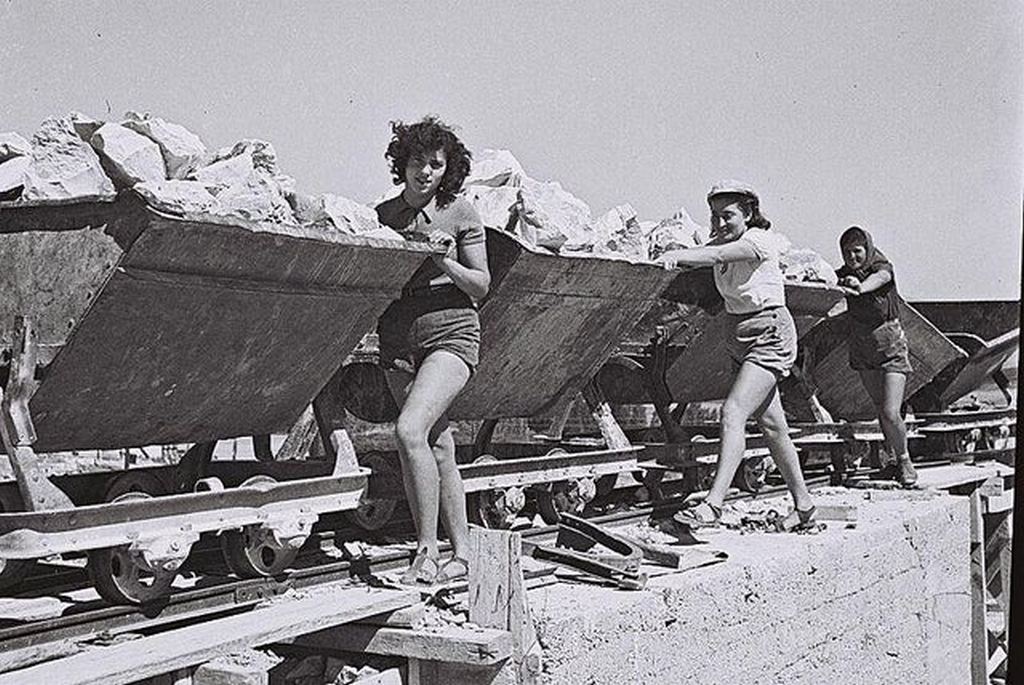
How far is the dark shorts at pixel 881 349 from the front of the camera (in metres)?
9.09

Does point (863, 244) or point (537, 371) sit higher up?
point (863, 244)

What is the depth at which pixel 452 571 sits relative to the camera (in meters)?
4.92

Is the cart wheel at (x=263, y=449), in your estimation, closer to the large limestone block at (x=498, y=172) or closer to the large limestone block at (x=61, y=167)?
the large limestone block at (x=498, y=172)

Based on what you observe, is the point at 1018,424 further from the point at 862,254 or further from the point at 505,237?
the point at 862,254

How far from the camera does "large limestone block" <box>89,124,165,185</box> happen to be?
450 cm

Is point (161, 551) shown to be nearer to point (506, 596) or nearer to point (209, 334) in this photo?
point (209, 334)

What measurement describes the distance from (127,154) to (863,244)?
18.2ft

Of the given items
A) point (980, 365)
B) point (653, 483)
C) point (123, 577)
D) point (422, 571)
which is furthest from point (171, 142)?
point (980, 365)

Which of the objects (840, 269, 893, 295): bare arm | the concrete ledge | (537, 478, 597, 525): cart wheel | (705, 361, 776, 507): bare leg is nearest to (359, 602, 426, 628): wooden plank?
the concrete ledge

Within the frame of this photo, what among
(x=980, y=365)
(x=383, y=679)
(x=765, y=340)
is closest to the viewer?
(x=383, y=679)

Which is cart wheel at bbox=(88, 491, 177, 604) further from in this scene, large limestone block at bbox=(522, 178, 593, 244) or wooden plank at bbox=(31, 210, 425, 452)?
large limestone block at bbox=(522, 178, 593, 244)

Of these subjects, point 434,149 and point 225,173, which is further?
point 434,149

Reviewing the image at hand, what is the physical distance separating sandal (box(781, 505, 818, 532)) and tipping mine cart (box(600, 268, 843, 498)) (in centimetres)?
127

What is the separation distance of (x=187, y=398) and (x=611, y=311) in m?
2.64
